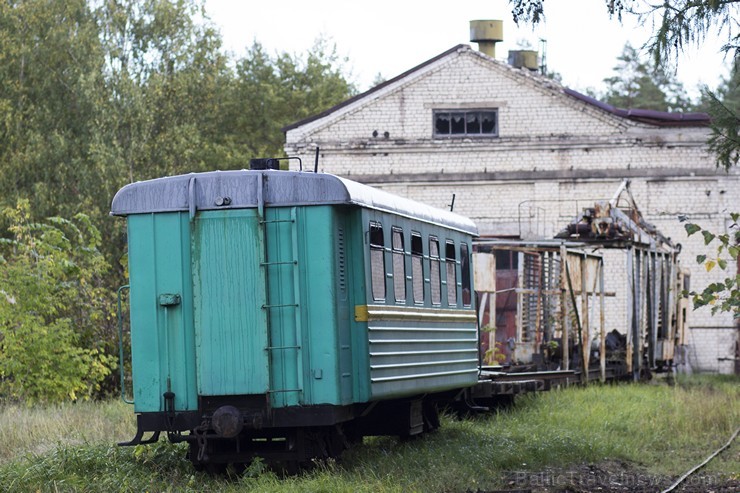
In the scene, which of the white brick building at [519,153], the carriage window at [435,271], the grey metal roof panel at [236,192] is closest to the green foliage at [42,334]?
the carriage window at [435,271]

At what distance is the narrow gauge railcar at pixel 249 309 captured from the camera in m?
11.2

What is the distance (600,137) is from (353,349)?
1974cm

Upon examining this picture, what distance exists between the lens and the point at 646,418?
16.8 m

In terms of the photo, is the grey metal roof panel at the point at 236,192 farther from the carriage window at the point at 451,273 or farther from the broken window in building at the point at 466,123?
the broken window in building at the point at 466,123

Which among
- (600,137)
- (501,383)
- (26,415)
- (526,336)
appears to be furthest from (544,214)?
(26,415)

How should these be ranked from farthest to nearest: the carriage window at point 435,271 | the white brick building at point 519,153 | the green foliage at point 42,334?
1. the white brick building at point 519,153
2. the green foliage at point 42,334
3. the carriage window at point 435,271

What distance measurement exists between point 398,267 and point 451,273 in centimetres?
242

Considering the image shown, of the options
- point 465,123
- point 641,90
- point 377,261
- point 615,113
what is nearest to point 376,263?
point 377,261

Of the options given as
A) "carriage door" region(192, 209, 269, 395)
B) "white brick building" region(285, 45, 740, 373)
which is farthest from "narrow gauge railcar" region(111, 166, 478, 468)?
"white brick building" region(285, 45, 740, 373)

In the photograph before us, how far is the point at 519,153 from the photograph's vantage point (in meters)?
30.4

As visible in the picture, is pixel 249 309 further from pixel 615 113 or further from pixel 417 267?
pixel 615 113

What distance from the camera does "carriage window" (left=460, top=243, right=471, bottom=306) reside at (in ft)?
52.2

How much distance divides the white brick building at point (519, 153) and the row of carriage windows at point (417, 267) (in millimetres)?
14351

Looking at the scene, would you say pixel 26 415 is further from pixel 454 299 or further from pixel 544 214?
pixel 544 214
